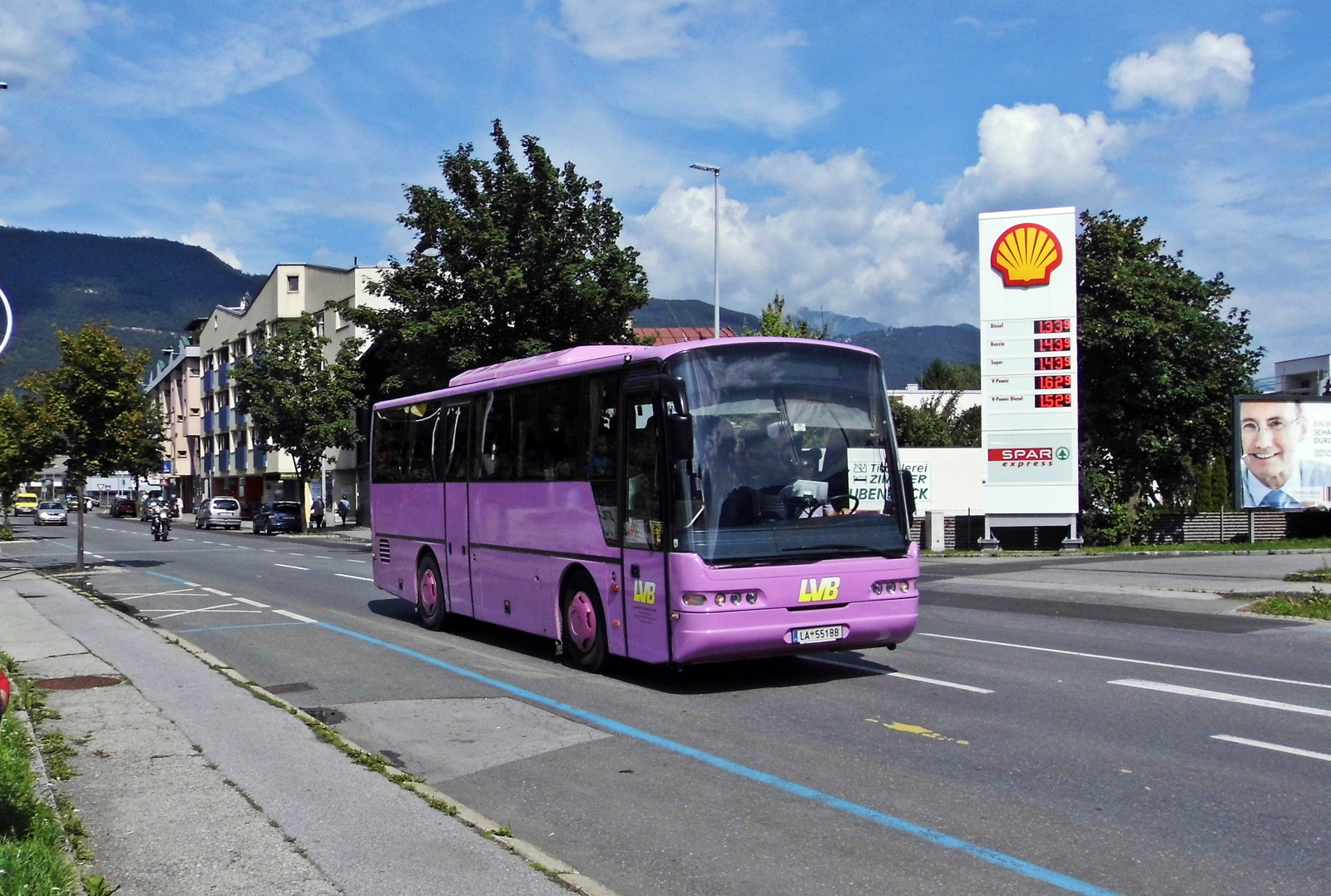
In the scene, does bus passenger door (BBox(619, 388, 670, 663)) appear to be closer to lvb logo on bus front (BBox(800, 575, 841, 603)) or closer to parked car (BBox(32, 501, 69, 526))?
lvb logo on bus front (BBox(800, 575, 841, 603))

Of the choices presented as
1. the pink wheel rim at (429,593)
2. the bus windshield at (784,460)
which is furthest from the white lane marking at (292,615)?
the bus windshield at (784,460)

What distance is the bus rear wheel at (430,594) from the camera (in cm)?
1497

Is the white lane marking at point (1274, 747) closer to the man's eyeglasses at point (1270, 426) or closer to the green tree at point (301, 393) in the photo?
the man's eyeglasses at point (1270, 426)

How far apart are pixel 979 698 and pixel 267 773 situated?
5389 millimetres

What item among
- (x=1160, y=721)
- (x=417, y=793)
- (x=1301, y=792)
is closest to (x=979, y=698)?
(x=1160, y=721)

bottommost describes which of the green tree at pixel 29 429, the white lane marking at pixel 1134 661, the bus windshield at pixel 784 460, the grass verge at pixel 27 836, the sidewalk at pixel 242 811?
the white lane marking at pixel 1134 661

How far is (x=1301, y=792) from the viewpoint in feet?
21.5

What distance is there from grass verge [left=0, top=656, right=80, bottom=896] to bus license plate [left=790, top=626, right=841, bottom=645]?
218 inches

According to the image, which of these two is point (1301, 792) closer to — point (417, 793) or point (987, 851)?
point (987, 851)

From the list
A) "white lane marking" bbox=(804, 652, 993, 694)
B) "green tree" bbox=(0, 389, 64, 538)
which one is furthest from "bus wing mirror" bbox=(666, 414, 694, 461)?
"green tree" bbox=(0, 389, 64, 538)

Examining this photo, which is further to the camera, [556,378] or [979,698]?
[556,378]

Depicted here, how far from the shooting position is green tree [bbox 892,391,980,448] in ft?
200

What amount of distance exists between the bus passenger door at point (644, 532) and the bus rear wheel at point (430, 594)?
203 inches

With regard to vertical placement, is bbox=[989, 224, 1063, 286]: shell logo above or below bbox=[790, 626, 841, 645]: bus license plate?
above
